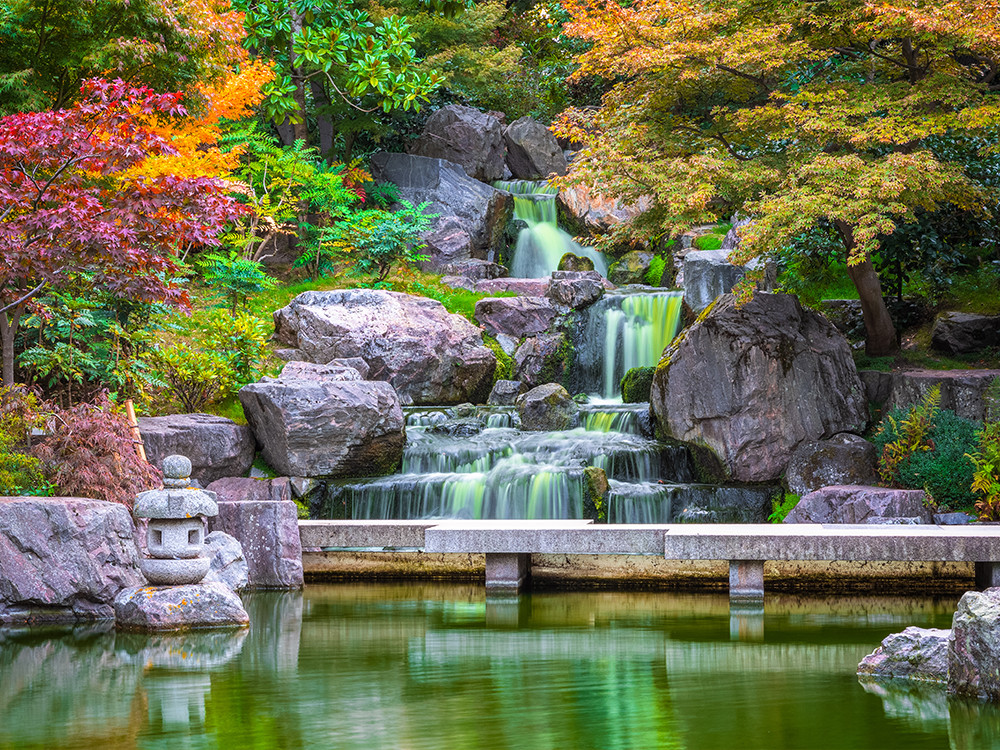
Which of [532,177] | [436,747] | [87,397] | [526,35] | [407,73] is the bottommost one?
[436,747]

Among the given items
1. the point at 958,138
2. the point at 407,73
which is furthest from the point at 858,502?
the point at 407,73

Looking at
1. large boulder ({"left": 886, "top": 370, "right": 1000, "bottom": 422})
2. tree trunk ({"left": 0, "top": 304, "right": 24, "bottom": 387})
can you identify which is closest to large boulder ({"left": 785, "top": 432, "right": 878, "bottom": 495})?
large boulder ({"left": 886, "top": 370, "right": 1000, "bottom": 422})

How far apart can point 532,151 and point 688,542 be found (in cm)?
1990

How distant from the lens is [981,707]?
5953 mm

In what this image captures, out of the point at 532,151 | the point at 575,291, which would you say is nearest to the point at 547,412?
the point at 575,291

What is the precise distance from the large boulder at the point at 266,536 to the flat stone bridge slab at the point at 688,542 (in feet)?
1.55

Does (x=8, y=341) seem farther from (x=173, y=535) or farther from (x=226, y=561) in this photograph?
(x=173, y=535)

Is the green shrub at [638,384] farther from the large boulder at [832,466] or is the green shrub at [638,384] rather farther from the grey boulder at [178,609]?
the grey boulder at [178,609]

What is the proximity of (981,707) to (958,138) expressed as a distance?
10.8 meters

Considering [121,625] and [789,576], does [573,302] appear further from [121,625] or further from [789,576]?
[121,625]

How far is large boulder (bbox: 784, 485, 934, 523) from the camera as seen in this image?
464 inches

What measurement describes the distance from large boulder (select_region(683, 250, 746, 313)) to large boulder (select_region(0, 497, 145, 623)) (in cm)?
1128

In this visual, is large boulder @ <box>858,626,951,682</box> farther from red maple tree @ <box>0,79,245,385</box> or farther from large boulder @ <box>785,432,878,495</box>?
red maple tree @ <box>0,79,245,385</box>

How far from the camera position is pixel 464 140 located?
89.7 ft
